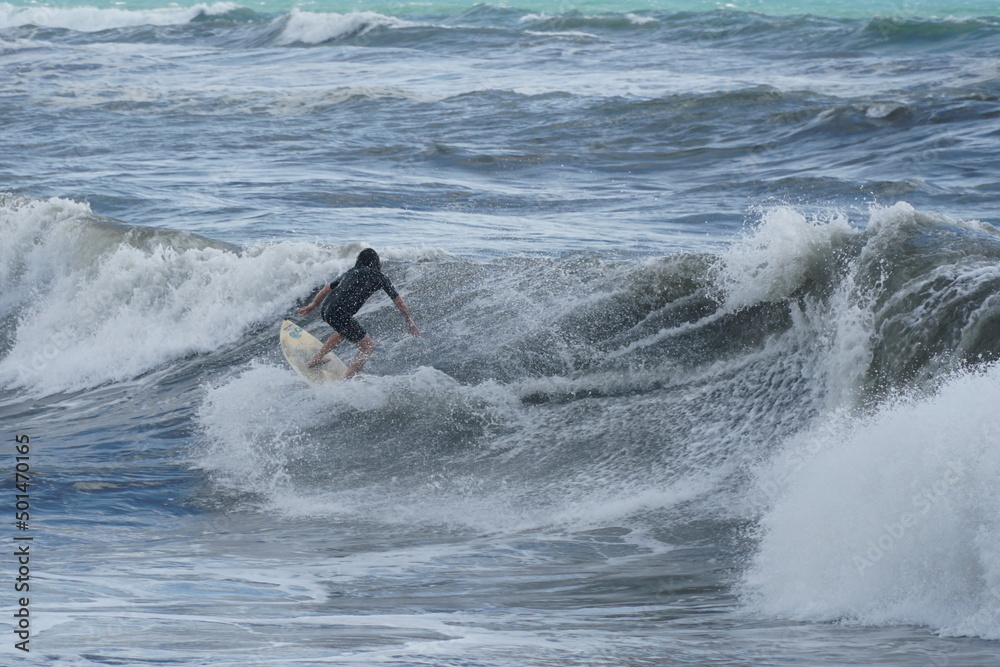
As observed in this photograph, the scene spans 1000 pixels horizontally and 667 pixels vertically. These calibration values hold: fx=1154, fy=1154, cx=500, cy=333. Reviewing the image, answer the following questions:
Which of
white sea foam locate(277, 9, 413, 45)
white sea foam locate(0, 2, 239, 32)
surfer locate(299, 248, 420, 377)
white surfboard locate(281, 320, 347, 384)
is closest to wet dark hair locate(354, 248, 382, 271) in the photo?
surfer locate(299, 248, 420, 377)

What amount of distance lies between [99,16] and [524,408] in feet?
150

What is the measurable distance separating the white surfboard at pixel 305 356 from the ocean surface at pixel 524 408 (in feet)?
0.51

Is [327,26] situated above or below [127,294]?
above

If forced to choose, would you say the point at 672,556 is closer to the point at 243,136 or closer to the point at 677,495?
the point at 677,495

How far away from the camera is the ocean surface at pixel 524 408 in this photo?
16.7 ft

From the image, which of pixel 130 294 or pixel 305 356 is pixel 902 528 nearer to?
pixel 305 356

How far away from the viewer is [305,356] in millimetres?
9578

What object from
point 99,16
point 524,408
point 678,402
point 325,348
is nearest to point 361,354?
point 325,348

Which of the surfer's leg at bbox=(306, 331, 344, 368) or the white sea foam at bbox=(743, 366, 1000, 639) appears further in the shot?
the surfer's leg at bbox=(306, 331, 344, 368)

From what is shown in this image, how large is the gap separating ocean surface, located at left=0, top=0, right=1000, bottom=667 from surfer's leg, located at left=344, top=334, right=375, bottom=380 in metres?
0.27

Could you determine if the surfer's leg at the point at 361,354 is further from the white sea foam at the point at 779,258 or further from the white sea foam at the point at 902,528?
the white sea foam at the point at 902,528

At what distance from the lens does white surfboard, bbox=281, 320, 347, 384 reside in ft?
30.5

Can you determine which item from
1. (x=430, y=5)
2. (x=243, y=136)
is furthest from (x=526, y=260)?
(x=430, y=5)

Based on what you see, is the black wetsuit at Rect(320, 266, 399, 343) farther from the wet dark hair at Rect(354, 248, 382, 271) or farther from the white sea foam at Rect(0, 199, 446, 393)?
the white sea foam at Rect(0, 199, 446, 393)
